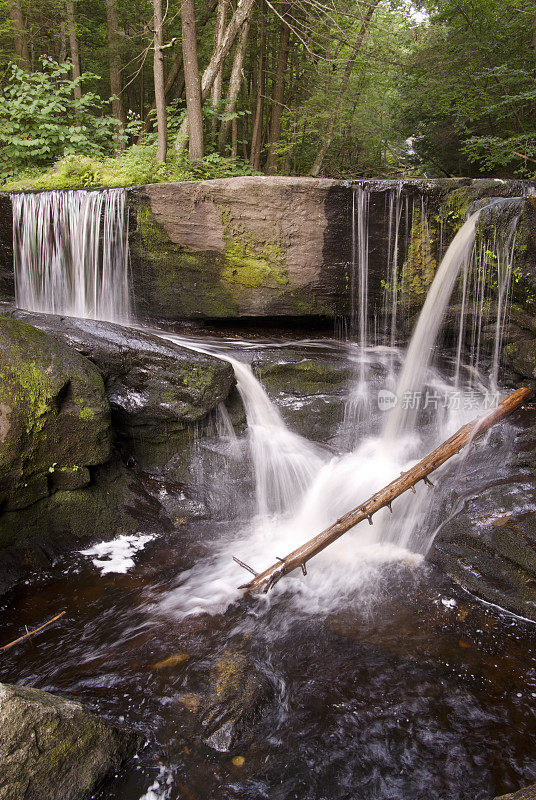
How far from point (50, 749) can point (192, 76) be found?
1070 centimetres

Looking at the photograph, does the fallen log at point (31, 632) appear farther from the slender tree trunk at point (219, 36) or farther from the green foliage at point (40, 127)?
the slender tree trunk at point (219, 36)

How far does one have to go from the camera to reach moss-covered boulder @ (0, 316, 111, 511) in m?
4.54

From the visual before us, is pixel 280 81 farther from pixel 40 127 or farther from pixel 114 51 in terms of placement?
pixel 40 127

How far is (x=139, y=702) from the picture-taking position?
318 centimetres

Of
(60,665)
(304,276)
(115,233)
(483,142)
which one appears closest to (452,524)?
(60,665)

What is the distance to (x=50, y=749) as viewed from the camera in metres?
2.31

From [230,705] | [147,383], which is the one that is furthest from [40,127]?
[230,705]

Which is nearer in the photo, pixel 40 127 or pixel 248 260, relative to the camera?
pixel 248 260

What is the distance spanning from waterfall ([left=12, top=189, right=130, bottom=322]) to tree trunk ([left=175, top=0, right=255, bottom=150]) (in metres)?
3.95

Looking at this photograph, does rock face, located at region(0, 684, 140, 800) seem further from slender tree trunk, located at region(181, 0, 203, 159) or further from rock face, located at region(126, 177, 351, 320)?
slender tree trunk, located at region(181, 0, 203, 159)

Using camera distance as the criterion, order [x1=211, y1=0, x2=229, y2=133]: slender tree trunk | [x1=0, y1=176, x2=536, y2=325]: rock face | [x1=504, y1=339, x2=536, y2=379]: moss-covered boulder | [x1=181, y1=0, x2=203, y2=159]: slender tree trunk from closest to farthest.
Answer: [x1=504, y1=339, x2=536, y2=379]: moss-covered boulder
[x1=0, y1=176, x2=536, y2=325]: rock face
[x1=181, y1=0, x2=203, y2=159]: slender tree trunk
[x1=211, y1=0, x2=229, y2=133]: slender tree trunk

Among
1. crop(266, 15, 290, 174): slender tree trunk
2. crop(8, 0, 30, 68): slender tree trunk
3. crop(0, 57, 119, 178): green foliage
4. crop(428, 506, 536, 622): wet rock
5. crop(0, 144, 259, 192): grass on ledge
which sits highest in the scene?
crop(8, 0, 30, 68): slender tree trunk

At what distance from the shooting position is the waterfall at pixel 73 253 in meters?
7.91

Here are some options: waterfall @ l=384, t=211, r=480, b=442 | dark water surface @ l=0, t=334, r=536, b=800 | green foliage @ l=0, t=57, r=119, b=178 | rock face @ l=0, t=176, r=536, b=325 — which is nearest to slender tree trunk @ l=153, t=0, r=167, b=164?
green foliage @ l=0, t=57, r=119, b=178
